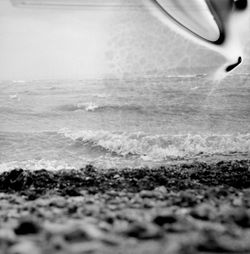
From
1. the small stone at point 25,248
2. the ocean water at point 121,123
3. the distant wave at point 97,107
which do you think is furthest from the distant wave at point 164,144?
the small stone at point 25,248

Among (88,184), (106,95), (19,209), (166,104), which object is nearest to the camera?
(19,209)

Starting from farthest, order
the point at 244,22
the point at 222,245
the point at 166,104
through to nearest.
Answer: the point at 166,104 → the point at 244,22 → the point at 222,245

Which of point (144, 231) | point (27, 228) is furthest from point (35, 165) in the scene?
point (144, 231)

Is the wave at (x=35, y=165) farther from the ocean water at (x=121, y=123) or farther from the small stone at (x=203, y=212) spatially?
the small stone at (x=203, y=212)

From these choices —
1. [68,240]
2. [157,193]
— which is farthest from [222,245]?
[157,193]

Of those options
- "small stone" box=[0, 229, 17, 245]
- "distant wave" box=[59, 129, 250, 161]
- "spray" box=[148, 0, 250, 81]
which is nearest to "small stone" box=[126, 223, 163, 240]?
"small stone" box=[0, 229, 17, 245]

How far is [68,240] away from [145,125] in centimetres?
459

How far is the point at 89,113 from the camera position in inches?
228

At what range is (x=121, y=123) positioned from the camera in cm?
589

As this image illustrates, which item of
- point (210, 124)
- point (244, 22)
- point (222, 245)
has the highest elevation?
point (244, 22)

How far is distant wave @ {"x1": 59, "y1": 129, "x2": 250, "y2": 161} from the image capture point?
4.81 metres

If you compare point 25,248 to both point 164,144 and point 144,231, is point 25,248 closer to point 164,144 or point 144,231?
point 144,231

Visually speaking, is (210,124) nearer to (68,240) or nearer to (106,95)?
(106,95)

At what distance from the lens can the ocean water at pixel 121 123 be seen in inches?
191
